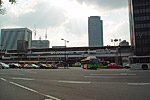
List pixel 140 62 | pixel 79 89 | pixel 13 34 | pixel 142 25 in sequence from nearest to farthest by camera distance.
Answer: pixel 79 89, pixel 140 62, pixel 142 25, pixel 13 34

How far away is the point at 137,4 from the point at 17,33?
113m

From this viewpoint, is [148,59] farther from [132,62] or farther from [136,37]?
[136,37]

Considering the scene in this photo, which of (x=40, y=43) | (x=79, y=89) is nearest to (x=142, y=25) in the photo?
(x=79, y=89)

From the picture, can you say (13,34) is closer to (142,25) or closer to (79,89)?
(142,25)

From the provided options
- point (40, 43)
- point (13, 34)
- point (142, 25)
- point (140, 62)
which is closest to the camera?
point (140, 62)

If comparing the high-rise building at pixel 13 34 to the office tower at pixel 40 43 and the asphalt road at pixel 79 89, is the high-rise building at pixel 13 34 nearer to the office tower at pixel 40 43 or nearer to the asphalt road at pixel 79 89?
the office tower at pixel 40 43

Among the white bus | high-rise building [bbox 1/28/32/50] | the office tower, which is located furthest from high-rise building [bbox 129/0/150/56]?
the office tower

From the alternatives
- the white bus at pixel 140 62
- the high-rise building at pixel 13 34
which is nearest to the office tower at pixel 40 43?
the high-rise building at pixel 13 34

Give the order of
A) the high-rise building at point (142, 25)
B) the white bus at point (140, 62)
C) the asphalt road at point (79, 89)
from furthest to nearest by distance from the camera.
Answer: the high-rise building at point (142, 25) → the white bus at point (140, 62) → the asphalt road at point (79, 89)

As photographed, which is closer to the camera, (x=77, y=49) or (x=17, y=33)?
(x=77, y=49)

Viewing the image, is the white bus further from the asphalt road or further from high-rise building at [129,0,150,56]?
high-rise building at [129,0,150,56]

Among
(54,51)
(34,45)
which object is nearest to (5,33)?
(34,45)

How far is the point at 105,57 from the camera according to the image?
77188mm

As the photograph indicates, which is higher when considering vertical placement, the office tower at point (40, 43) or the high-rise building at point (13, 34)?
the high-rise building at point (13, 34)
